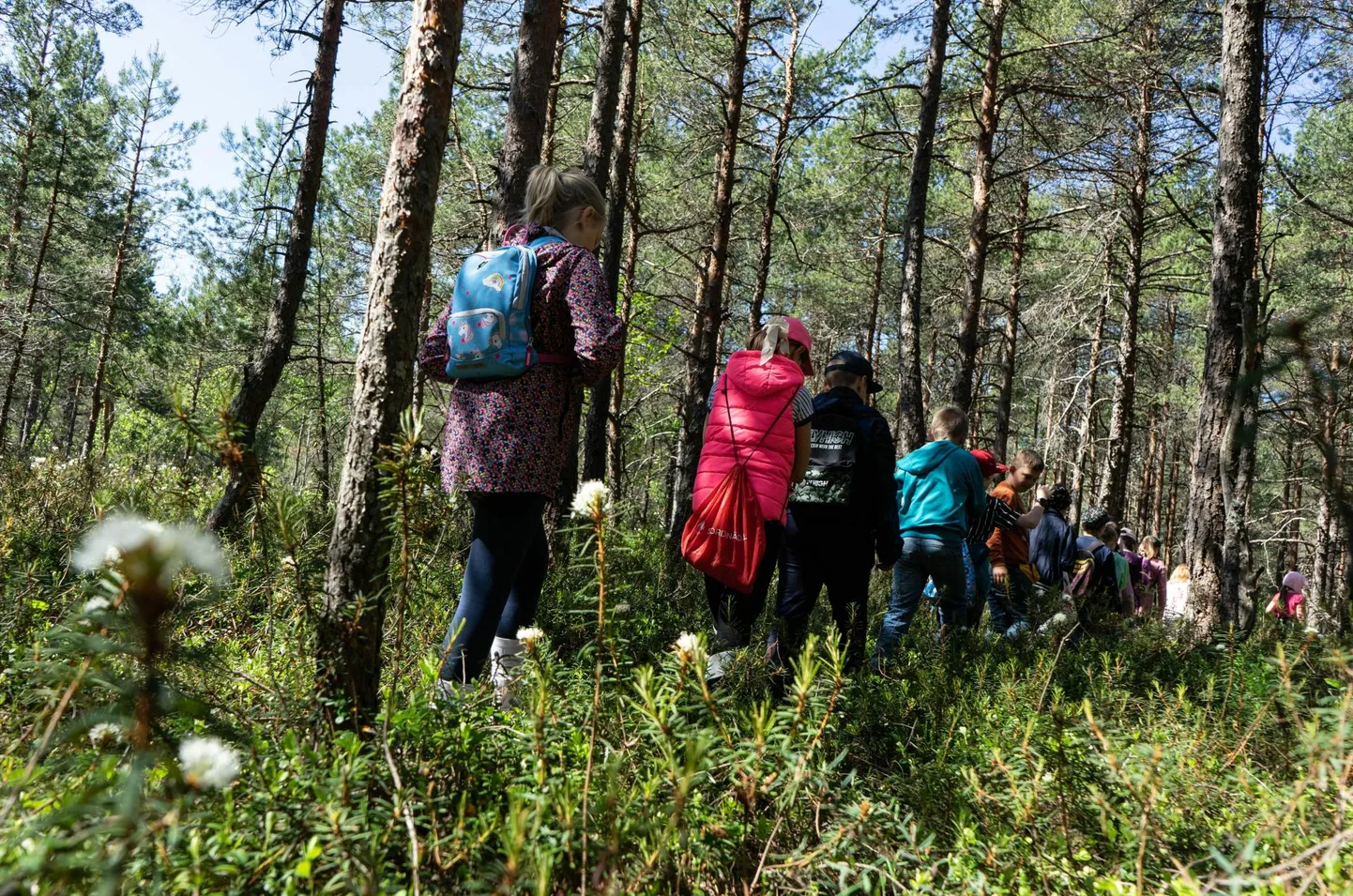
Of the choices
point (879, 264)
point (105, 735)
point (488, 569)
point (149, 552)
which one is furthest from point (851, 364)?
point (879, 264)

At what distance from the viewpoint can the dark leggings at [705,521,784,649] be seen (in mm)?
3634

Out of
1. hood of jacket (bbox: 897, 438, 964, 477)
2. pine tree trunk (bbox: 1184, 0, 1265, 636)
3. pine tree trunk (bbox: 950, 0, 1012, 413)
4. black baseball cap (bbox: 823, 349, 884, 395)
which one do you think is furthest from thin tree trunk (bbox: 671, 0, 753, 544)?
pine tree trunk (bbox: 1184, 0, 1265, 636)

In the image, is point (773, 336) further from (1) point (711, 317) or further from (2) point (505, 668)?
(1) point (711, 317)

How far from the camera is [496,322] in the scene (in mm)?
2637

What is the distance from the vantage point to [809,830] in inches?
72.6

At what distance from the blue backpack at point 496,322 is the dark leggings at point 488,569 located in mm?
445

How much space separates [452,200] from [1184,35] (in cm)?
1211

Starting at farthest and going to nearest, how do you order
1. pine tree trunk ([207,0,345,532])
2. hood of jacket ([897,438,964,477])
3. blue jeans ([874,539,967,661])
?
pine tree trunk ([207,0,345,532]) < hood of jacket ([897,438,964,477]) < blue jeans ([874,539,967,661])

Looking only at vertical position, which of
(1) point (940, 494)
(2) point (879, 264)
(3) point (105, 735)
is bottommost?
(3) point (105, 735)

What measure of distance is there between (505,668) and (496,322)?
3.76 feet

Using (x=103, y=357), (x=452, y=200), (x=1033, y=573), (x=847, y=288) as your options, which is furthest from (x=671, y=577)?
(x=103, y=357)

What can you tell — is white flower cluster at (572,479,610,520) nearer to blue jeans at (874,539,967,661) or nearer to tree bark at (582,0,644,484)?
blue jeans at (874,539,967,661)

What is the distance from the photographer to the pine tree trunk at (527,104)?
5.18 meters

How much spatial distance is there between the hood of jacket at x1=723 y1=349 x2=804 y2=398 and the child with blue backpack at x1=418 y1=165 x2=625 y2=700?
1192 mm
